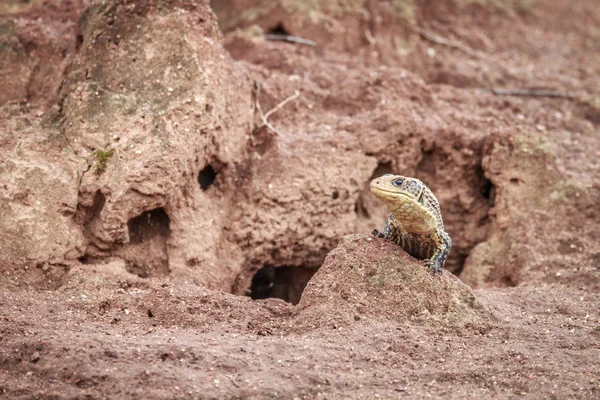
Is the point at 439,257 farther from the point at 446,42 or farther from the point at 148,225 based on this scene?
the point at 446,42

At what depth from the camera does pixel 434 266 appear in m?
6.27

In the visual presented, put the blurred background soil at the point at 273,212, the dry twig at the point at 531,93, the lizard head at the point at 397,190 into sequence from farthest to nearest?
the dry twig at the point at 531,93 < the lizard head at the point at 397,190 < the blurred background soil at the point at 273,212

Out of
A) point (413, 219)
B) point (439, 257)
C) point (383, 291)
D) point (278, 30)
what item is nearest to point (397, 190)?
point (413, 219)

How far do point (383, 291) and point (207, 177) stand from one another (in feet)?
8.35

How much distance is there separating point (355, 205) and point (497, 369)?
326 centimetres

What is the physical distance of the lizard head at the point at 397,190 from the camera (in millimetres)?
6078

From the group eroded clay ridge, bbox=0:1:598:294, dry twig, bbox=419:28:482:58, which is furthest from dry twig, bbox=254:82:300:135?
dry twig, bbox=419:28:482:58

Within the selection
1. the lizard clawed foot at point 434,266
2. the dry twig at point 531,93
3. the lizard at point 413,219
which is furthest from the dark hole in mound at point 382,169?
the lizard clawed foot at point 434,266

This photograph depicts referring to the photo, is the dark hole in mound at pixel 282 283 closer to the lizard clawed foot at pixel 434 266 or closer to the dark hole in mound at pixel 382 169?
the dark hole in mound at pixel 382 169

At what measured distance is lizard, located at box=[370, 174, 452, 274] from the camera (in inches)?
240

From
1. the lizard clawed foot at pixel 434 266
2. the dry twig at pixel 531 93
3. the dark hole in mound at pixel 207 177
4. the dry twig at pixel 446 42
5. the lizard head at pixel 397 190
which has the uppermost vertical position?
the dry twig at pixel 446 42

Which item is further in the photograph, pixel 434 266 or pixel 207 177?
pixel 207 177

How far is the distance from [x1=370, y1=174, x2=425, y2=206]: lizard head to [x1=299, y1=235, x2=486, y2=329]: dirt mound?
49cm

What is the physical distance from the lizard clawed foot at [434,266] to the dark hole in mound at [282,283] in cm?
221
